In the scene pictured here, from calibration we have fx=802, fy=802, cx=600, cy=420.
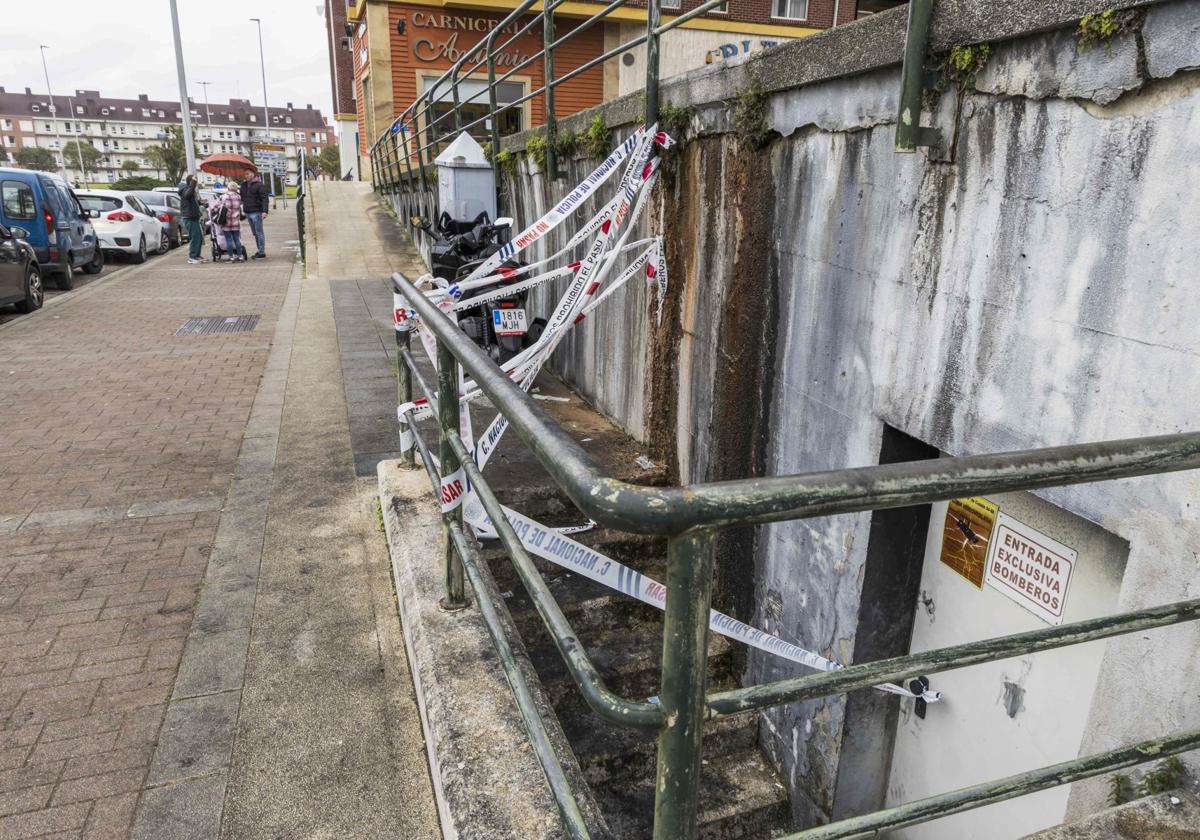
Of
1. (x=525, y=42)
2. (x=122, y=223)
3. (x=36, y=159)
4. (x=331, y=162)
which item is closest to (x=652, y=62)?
(x=122, y=223)

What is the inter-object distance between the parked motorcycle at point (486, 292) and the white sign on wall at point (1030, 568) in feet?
14.7

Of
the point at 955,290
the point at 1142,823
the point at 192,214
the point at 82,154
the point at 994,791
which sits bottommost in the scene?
the point at 1142,823

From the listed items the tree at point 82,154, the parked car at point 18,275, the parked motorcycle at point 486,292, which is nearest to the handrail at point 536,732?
the parked motorcycle at point 486,292

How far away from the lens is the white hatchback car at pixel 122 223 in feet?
60.0

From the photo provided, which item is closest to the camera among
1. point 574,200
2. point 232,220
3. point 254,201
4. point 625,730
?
point 625,730

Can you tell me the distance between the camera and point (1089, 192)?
7.23ft

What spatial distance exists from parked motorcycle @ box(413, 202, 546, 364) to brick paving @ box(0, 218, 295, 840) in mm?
2059

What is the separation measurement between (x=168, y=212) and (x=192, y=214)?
702cm

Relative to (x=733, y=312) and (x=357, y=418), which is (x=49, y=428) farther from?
(x=733, y=312)

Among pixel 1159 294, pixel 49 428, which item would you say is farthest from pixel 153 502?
pixel 1159 294

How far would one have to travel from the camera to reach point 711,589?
1090mm

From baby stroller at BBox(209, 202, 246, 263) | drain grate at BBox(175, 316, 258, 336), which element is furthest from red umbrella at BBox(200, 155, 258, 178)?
drain grate at BBox(175, 316, 258, 336)

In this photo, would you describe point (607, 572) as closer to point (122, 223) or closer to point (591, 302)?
point (591, 302)

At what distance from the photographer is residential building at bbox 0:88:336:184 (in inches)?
4783
